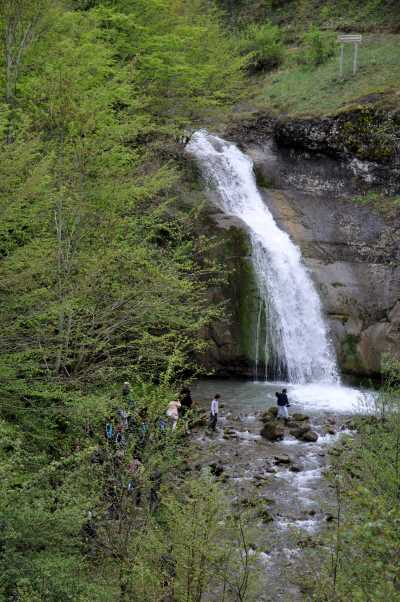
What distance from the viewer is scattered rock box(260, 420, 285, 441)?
17.4m

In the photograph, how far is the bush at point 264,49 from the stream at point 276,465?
1116 inches

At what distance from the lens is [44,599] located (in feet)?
25.6

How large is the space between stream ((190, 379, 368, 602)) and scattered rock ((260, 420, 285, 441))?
15 centimetres

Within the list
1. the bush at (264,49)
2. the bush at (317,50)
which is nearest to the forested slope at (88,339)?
the bush at (317,50)

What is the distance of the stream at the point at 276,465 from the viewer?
11430mm

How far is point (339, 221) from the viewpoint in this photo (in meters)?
28.2

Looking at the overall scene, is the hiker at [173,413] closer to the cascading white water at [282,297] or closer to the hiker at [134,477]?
the hiker at [134,477]

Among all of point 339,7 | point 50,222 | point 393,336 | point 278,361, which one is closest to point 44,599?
point 50,222

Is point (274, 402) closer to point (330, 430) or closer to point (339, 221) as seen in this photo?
point (330, 430)

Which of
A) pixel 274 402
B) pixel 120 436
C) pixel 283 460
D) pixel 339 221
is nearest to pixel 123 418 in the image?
pixel 120 436

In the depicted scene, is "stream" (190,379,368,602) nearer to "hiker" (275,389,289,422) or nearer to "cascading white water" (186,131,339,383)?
"hiker" (275,389,289,422)

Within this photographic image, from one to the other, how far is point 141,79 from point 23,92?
427 inches

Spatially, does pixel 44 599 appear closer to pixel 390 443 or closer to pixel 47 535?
pixel 47 535

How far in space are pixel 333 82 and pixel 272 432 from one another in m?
25.3
